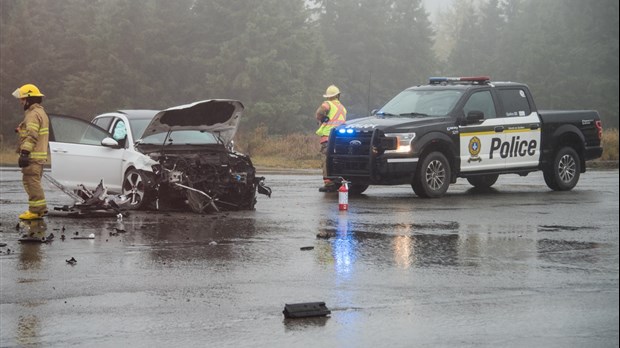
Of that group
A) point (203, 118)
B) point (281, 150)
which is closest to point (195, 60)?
point (281, 150)

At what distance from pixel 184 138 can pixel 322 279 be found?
7.70m

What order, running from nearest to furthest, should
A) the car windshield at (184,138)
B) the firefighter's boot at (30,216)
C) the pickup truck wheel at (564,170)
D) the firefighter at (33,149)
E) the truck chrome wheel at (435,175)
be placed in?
1. the firefighter's boot at (30,216)
2. the firefighter at (33,149)
3. the car windshield at (184,138)
4. the truck chrome wheel at (435,175)
5. the pickup truck wheel at (564,170)

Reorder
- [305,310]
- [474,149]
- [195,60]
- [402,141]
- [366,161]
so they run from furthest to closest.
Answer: [195,60] → [474,149] → [366,161] → [402,141] → [305,310]

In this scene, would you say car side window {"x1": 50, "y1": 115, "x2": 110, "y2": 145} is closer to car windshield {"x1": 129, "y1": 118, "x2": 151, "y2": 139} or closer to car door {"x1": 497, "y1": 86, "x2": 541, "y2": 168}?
car windshield {"x1": 129, "y1": 118, "x2": 151, "y2": 139}

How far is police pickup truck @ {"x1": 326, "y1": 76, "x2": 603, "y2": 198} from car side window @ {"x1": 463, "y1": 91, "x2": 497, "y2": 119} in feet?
0.06

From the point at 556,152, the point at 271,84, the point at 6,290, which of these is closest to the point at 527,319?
the point at 6,290

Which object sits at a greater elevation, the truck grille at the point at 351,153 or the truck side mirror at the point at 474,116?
the truck side mirror at the point at 474,116

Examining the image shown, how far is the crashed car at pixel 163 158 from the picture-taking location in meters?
15.9

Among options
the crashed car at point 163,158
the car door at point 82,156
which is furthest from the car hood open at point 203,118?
the car door at point 82,156

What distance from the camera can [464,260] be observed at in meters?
11.0

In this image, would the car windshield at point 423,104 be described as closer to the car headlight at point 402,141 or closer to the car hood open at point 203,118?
the car headlight at point 402,141

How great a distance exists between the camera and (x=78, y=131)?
1686 centimetres

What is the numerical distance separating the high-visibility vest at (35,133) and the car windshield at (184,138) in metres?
1.90

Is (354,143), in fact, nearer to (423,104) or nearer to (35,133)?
(423,104)
